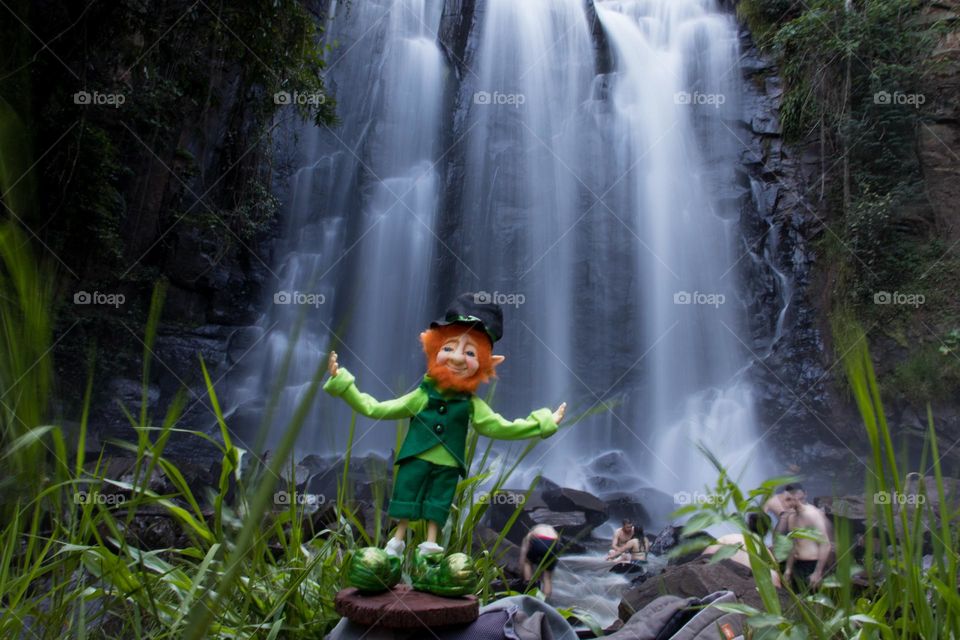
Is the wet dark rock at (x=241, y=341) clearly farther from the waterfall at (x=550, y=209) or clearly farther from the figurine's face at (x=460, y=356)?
the figurine's face at (x=460, y=356)

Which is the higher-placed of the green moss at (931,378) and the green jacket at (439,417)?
the green moss at (931,378)

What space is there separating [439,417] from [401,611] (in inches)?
31.1

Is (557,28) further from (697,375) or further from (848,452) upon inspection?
(848,452)

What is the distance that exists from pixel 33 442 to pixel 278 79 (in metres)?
6.38

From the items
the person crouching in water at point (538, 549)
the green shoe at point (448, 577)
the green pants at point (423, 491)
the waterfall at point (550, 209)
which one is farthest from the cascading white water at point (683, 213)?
the green shoe at point (448, 577)

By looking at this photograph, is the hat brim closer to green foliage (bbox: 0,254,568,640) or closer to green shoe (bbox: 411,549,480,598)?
green foliage (bbox: 0,254,568,640)

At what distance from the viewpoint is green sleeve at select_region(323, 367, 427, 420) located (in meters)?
2.23


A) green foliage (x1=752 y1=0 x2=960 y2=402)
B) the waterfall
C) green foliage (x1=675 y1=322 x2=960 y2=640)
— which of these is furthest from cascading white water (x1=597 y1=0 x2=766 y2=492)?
green foliage (x1=675 y1=322 x2=960 y2=640)

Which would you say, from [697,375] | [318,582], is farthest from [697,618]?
[697,375]

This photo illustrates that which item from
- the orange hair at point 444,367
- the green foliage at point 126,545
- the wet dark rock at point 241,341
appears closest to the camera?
the green foliage at point 126,545

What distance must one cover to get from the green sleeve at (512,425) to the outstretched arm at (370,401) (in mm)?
182

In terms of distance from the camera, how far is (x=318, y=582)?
6.25ft

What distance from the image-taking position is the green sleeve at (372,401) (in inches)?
87.8

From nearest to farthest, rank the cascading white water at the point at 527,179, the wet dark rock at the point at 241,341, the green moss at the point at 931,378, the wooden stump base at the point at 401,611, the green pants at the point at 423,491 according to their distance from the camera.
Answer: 1. the wooden stump base at the point at 401,611
2. the green pants at the point at 423,491
3. the green moss at the point at 931,378
4. the wet dark rock at the point at 241,341
5. the cascading white water at the point at 527,179
